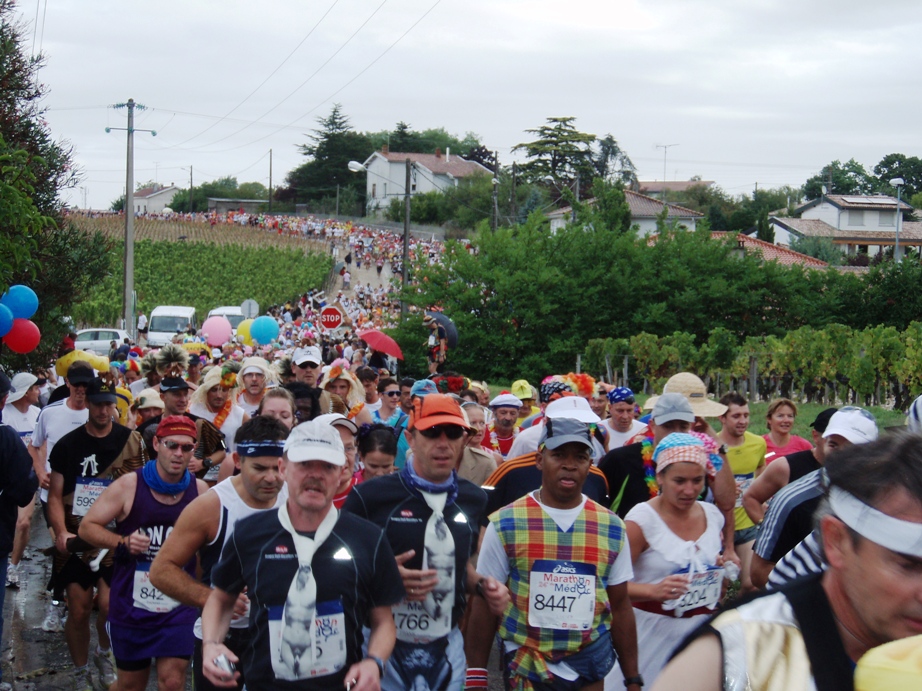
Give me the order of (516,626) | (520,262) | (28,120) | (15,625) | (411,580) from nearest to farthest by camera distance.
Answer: (411,580), (516,626), (15,625), (28,120), (520,262)

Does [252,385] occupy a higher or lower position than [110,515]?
higher

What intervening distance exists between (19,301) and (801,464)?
31.7ft

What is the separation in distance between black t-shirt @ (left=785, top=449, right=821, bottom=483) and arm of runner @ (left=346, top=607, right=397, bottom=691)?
3009 millimetres

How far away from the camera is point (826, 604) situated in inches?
69.8

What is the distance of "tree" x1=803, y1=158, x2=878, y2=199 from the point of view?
12619cm

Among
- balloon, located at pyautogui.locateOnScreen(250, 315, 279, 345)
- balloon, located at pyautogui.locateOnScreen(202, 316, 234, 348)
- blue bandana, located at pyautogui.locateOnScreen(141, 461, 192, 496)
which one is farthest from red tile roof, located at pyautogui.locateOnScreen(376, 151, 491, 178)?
blue bandana, located at pyautogui.locateOnScreen(141, 461, 192, 496)

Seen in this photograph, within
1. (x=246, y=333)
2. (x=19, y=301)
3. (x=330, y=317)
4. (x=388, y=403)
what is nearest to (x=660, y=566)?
(x=388, y=403)

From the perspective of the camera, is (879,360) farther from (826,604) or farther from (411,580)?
(826,604)

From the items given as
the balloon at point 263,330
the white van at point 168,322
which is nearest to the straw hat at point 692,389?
the balloon at point 263,330

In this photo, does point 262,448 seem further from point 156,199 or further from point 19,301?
point 156,199

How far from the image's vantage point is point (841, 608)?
178cm

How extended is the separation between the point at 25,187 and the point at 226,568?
7.59 meters

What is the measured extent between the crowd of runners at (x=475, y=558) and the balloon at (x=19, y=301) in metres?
5.69

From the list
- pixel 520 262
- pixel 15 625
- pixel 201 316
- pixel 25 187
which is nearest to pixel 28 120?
pixel 25 187
